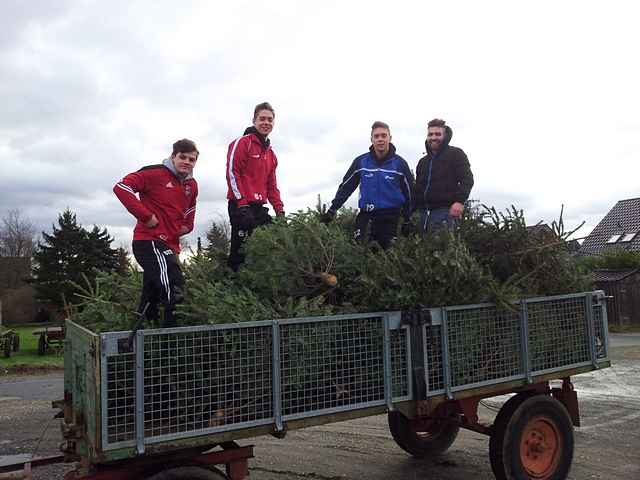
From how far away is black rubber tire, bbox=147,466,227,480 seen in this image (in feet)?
10.0

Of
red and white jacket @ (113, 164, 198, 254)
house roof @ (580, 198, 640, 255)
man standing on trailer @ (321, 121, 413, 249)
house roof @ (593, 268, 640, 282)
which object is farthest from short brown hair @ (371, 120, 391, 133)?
house roof @ (580, 198, 640, 255)

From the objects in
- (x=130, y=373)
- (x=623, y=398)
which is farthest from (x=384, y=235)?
(x=623, y=398)

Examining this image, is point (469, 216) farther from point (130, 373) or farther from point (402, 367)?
point (130, 373)

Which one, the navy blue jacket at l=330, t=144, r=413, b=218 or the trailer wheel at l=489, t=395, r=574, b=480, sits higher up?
the navy blue jacket at l=330, t=144, r=413, b=218

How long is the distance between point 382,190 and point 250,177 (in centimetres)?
122

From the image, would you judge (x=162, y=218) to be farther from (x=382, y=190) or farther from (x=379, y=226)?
(x=382, y=190)

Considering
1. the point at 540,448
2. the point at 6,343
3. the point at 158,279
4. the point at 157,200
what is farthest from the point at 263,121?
the point at 6,343

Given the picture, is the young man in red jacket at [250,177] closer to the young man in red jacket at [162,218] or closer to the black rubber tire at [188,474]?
the young man in red jacket at [162,218]

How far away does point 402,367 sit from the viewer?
3898 mm

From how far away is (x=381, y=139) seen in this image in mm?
5516

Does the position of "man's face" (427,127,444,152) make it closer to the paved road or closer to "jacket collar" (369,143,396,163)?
"jacket collar" (369,143,396,163)

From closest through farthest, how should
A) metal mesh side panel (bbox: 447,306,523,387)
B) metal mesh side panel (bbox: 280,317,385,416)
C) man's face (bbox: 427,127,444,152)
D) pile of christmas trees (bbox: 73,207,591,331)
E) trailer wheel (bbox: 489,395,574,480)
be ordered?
metal mesh side panel (bbox: 280,317,385,416) < pile of christmas trees (bbox: 73,207,591,331) < metal mesh side panel (bbox: 447,306,523,387) < trailer wheel (bbox: 489,395,574,480) < man's face (bbox: 427,127,444,152)

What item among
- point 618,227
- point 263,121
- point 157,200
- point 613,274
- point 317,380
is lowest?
Answer: point 317,380

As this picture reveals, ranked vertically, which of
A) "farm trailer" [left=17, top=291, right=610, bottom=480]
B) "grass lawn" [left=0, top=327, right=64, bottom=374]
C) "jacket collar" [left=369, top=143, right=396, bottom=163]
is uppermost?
"jacket collar" [left=369, top=143, right=396, bottom=163]
